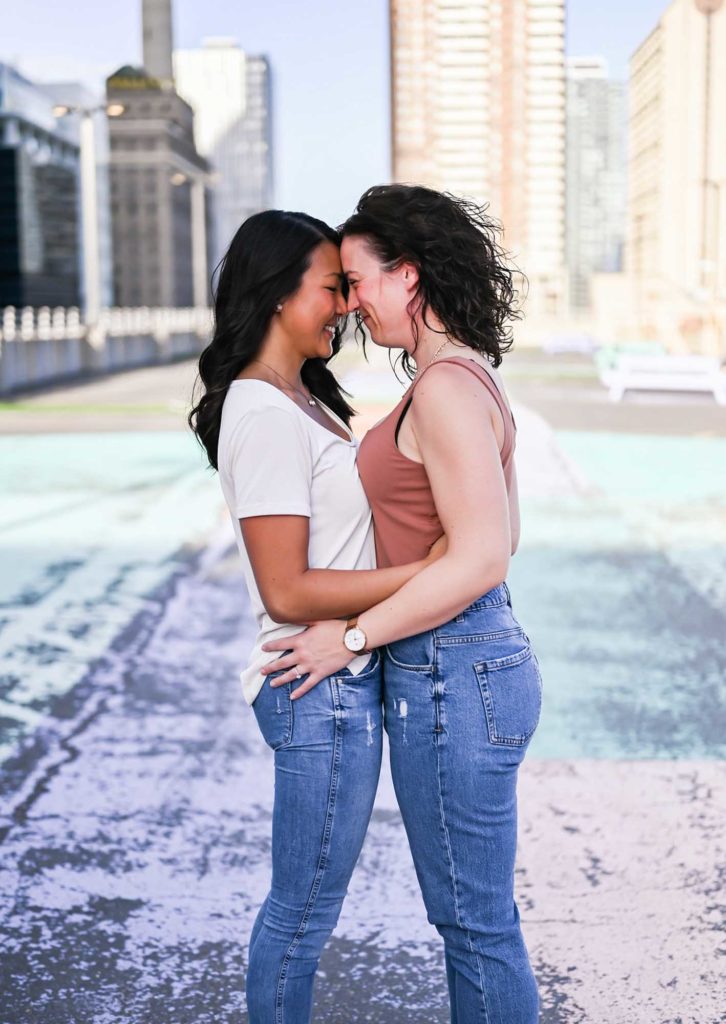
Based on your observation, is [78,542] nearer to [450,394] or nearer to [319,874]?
[319,874]

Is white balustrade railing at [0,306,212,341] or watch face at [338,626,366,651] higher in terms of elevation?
white balustrade railing at [0,306,212,341]

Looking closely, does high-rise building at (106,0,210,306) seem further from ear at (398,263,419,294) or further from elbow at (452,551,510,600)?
elbow at (452,551,510,600)

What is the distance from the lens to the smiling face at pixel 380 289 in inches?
97.3

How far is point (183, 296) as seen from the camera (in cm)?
19450

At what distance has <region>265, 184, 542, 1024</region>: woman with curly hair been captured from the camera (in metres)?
2.39

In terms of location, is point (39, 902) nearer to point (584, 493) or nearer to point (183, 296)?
point (584, 493)

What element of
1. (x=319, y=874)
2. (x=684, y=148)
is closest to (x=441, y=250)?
(x=319, y=874)

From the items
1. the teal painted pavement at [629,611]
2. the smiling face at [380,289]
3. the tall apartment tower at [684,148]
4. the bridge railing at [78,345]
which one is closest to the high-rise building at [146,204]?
the tall apartment tower at [684,148]

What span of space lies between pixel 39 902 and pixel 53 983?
53 cm

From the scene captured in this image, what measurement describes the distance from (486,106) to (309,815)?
183m

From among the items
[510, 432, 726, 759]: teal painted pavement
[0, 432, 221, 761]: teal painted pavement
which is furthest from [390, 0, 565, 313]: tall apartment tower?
[510, 432, 726, 759]: teal painted pavement

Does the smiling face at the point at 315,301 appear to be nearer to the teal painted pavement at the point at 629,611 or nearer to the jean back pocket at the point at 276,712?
the jean back pocket at the point at 276,712

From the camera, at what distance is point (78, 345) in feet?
118

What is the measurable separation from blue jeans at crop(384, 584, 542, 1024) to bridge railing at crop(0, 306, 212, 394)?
2580 cm
